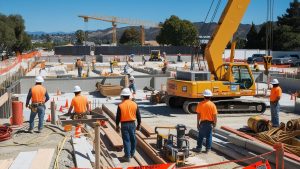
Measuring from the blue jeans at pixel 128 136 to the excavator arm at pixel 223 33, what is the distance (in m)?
8.68

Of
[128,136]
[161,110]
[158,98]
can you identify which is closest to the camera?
[128,136]

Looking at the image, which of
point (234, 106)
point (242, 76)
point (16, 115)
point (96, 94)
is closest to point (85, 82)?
point (96, 94)

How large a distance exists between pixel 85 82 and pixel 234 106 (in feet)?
35.8

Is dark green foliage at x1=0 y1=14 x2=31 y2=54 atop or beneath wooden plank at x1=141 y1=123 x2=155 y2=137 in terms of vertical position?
atop

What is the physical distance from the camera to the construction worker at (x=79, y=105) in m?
11.6

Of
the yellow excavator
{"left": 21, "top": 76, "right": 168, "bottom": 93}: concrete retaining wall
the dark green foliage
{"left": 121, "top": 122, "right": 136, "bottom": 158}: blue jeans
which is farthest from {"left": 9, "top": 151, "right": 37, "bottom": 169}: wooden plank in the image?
the dark green foliage

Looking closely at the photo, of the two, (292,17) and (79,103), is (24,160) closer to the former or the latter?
(79,103)

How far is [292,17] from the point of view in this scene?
77.8 meters

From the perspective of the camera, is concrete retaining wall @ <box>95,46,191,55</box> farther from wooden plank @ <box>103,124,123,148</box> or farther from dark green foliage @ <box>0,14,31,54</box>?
wooden plank @ <box>103,124,123,148</box>

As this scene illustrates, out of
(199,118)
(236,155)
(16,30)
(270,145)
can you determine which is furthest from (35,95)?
(16,30)

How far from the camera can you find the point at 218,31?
1728 cm

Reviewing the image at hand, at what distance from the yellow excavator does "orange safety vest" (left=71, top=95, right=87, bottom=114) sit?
5978 millimetres

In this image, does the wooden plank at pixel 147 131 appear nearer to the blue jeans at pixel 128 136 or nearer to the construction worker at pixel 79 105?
the construction worker at pixel 79 105

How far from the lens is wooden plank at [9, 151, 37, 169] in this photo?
7.98m
